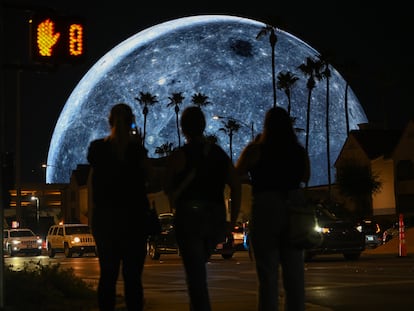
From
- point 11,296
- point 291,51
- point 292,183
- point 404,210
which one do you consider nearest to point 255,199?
point 292,183

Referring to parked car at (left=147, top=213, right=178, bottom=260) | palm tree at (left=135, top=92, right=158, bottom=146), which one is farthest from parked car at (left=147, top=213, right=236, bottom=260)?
palm tree at (left=135, top=92, right=158, bottom=146)

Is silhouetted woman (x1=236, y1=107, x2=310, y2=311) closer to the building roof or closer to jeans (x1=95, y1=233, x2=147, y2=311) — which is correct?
jeans (x1=95, y1=233, x2=147, y2=311)

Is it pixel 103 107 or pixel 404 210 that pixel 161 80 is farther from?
pixel 404 210

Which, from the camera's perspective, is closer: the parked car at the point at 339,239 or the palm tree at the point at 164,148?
the parked car at the point at 339,239

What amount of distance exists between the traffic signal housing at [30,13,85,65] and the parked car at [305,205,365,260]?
16.4 m

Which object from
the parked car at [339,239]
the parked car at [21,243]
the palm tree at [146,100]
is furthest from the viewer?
the palm tree at [146,100]

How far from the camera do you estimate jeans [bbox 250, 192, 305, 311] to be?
26.2 feet

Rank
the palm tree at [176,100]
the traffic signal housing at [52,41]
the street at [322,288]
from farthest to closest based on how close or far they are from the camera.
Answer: the palm tree at [176,100] → the street at [322,288] → the traffic signal housing at [52,41]

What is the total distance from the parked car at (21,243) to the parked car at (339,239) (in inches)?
1015

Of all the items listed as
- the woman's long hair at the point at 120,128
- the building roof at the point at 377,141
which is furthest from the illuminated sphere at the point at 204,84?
the woman's long hair at the point at 120,128

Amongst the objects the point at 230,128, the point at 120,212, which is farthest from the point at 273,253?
the point at 230,128

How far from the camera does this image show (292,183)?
8.12 meters

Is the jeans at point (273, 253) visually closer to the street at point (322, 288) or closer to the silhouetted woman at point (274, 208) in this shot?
the silhouetted woman at point (274, 208)

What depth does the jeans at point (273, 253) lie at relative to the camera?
26.2ft
